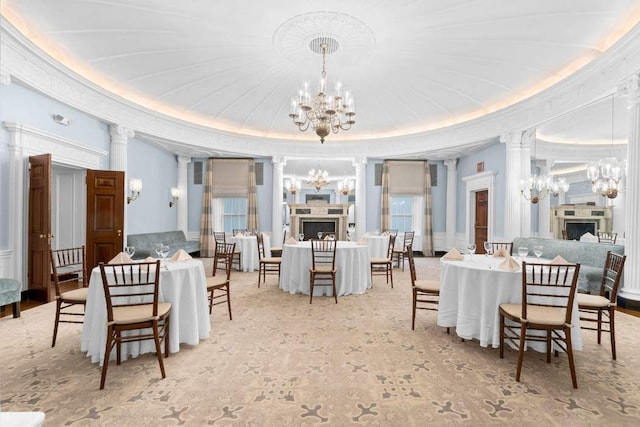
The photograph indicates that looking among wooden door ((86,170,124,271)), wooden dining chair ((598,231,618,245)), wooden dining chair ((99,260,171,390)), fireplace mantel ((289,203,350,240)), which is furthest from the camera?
fireplace mantel ((289,203,350,240))

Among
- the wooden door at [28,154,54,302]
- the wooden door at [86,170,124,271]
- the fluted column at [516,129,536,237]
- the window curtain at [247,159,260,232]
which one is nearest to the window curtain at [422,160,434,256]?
the fluted column at [516,129,536,237]

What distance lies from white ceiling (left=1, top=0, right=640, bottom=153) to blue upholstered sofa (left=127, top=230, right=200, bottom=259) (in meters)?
3.17

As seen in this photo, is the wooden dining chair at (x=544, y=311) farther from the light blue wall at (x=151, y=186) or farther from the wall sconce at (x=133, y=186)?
the light blue wall at (x=151, y=186)

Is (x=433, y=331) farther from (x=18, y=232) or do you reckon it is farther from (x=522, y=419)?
(x=18, y=232)

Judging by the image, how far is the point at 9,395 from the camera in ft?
7.66

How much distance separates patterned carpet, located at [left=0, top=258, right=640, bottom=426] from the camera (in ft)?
7.03

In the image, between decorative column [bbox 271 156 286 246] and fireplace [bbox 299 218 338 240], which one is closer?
decorative column [bbox 271 156 286 246]

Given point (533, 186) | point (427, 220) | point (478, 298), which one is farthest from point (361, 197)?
point (478, 298)

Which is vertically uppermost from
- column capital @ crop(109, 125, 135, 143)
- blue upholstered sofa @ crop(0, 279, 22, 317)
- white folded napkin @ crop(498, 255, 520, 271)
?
column capital @ crop(109, 125, 135, 143)

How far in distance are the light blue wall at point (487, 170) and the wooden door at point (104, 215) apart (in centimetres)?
823

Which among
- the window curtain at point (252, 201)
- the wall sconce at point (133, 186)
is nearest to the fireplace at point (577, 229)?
the window curtain at point (252, 201)

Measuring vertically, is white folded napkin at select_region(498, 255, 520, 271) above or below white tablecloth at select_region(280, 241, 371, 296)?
above

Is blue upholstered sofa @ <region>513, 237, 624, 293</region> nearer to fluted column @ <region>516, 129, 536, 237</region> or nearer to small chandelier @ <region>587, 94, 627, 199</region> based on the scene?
fluted column @ <region>516, 129, 536, 237</region>

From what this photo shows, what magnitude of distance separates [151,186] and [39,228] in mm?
4004
